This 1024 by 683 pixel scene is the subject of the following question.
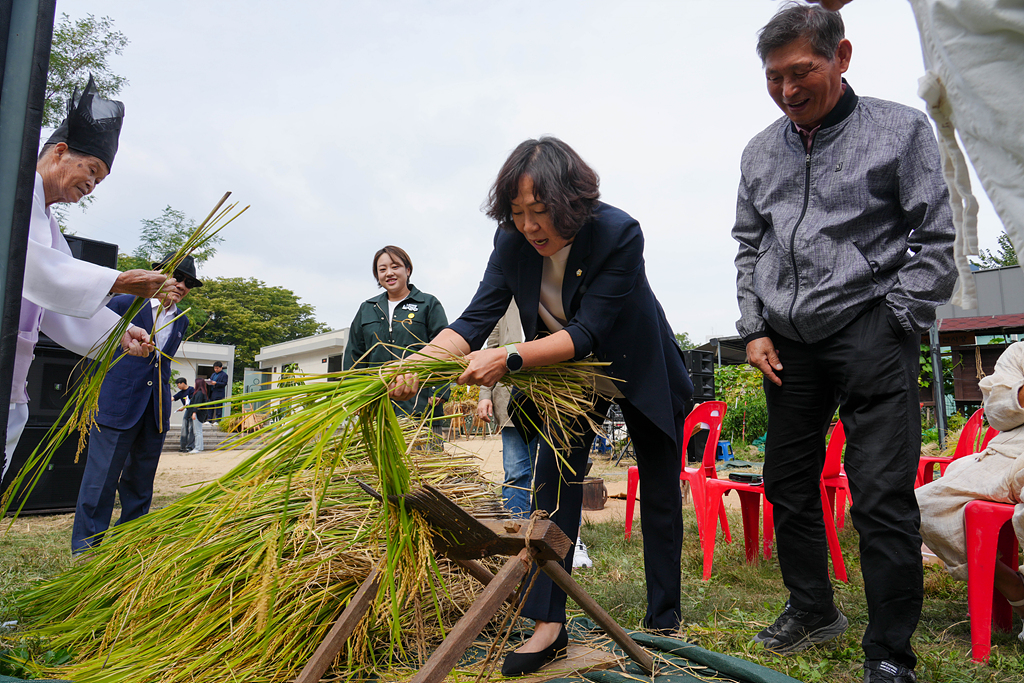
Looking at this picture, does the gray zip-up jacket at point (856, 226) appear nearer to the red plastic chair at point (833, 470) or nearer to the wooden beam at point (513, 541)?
the wooden beam at point (513, 541)

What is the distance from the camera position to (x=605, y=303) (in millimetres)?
1890

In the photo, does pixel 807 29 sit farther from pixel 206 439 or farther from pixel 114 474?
pixel 206 439

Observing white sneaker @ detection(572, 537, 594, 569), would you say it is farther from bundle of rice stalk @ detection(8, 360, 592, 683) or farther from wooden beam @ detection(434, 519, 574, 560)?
wooden beam @ detection(434, 519, 574, 560)

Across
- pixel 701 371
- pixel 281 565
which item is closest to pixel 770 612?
pixel 281 565

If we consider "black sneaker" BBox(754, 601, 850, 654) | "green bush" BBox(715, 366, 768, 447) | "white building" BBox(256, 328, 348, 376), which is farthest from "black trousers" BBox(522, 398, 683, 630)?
"white building" BBox(256, 328, 348, 376)

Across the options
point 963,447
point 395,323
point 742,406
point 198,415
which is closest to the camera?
point 963,447

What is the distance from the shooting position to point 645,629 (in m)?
2.28

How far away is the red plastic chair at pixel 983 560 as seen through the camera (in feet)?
6.58

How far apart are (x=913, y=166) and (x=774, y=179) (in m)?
0.43

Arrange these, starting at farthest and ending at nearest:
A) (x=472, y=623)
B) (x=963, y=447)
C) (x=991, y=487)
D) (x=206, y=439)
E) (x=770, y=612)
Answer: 1. (x=206, y=439)
2. (x=963, y=447)
3. (x=770, y=612)
4. (x=991, y=487)
5. (x=472, y=623)

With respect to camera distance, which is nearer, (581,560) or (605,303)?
(605,303)

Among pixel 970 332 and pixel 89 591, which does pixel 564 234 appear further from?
pixel 970 332

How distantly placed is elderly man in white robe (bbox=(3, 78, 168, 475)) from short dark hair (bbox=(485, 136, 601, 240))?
4.12ft

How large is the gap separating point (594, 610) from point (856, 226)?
1408 mm
